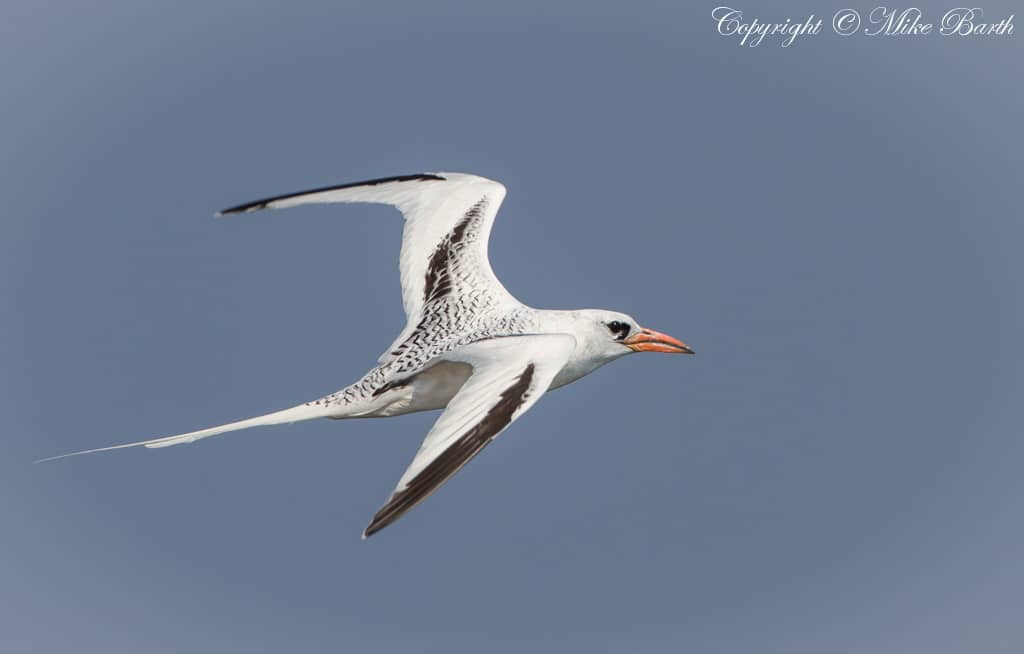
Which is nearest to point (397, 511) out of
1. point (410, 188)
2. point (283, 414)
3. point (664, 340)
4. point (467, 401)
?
point (467, 401)

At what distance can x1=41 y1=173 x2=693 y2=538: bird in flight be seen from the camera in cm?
1002

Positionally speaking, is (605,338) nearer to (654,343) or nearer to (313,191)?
(654,343)

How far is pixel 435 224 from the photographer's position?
14.8 metres

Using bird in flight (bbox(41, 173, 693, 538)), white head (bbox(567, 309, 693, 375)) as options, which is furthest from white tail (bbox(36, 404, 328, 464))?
white head (bbox(567, 309, 693, 375))

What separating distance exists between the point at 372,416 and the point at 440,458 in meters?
3.36

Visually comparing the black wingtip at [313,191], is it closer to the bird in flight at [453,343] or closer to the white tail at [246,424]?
the bird in flight at [453,343]

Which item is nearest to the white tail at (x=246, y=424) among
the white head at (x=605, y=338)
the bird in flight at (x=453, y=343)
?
the bird in flight at (x=453, y=343)

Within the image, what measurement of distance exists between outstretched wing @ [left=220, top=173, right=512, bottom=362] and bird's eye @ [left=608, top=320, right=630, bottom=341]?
3.48ft

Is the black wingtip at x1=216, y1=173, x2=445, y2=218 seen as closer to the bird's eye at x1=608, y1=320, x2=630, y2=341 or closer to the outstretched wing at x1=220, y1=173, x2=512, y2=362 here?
the outstretched wing at x1=220, y1=173, x2=512, y2=362

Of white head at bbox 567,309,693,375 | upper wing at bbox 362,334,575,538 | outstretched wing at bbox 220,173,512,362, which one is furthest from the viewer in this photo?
outstretched wing at bbox 220,173,512,362

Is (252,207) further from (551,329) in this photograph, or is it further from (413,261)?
(551,329)

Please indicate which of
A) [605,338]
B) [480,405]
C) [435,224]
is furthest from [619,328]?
[480,405]

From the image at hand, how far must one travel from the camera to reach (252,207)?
14.4m

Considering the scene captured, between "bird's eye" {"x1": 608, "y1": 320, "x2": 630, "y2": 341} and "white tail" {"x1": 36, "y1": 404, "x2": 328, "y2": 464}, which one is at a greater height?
"bird's eye" {"x1": 608, "y1": 320, "x2": 630, "y2": 341}
